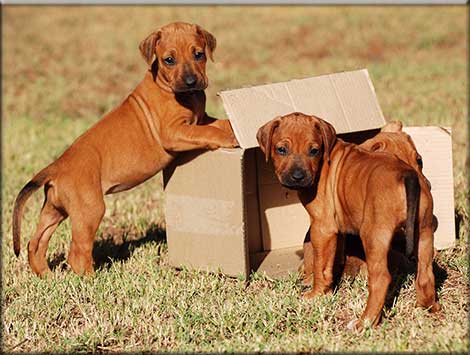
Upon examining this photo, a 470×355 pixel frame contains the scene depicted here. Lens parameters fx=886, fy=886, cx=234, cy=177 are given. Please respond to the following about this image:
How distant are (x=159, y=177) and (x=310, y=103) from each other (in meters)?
3.76

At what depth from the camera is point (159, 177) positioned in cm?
1023

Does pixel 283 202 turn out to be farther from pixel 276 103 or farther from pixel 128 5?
pixel 128 5

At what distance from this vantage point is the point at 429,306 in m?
5.83

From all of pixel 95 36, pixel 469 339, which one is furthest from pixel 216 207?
pixel 95 36

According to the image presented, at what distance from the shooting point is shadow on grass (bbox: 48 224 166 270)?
7.53 m

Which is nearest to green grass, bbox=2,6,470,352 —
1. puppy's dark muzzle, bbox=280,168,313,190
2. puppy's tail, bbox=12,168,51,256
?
puppy's tail, bbox=12,168,51,256

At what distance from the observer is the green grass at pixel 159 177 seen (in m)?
5.78

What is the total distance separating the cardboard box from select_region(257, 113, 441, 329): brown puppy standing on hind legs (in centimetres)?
55

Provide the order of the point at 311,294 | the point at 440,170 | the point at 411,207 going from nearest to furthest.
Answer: the point at 411,207, the point at 311,294, the point at 440,170

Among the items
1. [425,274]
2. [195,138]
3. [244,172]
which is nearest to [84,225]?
[195,138]

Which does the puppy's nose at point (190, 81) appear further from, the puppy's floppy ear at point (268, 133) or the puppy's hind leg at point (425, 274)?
the puppy's hind leg at point (425, 274)

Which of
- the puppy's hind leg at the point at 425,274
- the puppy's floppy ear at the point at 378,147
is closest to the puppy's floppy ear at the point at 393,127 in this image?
the puppy's floppy ear at the point at 378,147

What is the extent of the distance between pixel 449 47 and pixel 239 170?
11.3 meters

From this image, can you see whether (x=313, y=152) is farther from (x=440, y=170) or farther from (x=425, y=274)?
(x=440, y=170)
